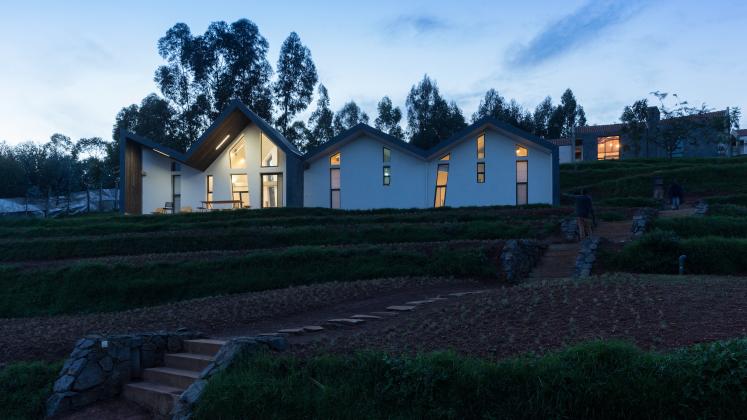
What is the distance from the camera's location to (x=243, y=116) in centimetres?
3222

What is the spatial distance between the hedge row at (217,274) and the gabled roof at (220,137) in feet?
49.3

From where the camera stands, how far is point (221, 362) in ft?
23.2

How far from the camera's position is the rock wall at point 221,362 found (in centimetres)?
664

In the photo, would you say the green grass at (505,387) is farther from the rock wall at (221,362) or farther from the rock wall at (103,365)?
the rock wall at (103,365)

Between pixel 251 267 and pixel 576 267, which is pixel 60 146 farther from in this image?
pixel 576 267

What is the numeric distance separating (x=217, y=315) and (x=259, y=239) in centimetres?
880

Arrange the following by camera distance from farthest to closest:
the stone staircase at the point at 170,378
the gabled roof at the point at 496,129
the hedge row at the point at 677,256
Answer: the gabled roof at the point at 496,129 → the hedge row at the point at 677,256 → the stone staircase at the point at 170,378

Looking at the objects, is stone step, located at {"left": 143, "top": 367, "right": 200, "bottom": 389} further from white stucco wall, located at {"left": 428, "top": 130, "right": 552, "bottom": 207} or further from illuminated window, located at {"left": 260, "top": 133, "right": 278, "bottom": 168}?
illuminated window, located at {"left": 260, "top": 133, "right": 278, "bottom": 168}

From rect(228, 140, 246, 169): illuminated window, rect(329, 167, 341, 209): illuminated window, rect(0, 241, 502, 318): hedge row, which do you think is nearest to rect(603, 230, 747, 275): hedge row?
rect(0, 241, 502, 318): hedge row

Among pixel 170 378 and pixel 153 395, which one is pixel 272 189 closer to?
pixel 170 378

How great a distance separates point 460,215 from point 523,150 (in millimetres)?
7374

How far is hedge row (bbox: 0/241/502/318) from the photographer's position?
14914 millimetres

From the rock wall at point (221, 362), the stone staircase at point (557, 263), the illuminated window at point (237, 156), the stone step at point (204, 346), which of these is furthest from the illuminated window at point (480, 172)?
the rock wall at point (221, 362)

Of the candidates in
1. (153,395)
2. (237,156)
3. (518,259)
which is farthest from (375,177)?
(153,395)
